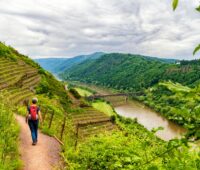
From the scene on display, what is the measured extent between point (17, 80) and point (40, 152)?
1823 cm

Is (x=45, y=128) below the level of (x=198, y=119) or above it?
below

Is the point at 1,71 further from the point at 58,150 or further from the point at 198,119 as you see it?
the point at 198,119

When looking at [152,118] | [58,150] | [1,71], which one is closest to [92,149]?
[58,150]

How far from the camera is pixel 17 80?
30.5 metres

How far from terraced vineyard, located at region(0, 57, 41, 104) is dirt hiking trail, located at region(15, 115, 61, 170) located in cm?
828

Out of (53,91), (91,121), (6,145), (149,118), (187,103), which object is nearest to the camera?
(187,103)

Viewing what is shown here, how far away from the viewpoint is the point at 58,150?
1427cm

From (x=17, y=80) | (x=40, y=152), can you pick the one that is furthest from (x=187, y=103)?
(x=17, y=80)

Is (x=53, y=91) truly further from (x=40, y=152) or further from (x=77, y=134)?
(x=40, y=152)

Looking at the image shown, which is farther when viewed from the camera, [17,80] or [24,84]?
[24,84]

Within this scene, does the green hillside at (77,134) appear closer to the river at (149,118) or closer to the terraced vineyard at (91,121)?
the terraced vineyard at (91,121)

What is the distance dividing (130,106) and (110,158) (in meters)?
97.1

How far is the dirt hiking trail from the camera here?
38.8 feet

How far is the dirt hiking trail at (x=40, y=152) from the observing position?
11812 mm
